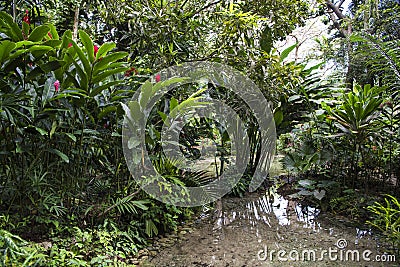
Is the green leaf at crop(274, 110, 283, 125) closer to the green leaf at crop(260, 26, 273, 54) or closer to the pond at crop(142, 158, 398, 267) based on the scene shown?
the green leaf at crop(260, 26, 273, 54)

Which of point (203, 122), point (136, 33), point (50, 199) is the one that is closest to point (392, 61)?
point (203, 122)

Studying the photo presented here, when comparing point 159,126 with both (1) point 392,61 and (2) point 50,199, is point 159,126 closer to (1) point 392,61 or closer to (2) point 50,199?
(2) point 50,199

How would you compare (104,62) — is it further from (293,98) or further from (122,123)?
(293,98)

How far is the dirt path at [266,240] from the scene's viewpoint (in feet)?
5.92

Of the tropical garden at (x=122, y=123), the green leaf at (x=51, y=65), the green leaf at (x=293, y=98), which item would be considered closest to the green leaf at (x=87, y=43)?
the tropical garden at (x=122, y=123)

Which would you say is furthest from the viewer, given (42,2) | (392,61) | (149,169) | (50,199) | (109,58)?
(392,61)

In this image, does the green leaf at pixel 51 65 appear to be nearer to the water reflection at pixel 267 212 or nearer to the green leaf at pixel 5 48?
the green leaf at pixel 5 48

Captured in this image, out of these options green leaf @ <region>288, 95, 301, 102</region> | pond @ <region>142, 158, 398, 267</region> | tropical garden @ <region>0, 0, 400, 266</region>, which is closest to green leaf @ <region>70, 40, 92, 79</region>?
tropical garden @ <region>0, 0, 400, 266</region>

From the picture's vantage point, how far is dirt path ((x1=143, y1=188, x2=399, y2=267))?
5.92ft

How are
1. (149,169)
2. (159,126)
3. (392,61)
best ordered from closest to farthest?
(149,169) → (159,126) → (392,61)

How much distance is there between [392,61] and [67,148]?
2478mm

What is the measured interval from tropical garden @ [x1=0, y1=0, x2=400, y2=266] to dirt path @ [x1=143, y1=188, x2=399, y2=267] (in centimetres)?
19

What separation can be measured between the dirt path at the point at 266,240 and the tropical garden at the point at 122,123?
19 centimetres

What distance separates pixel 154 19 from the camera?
2201 millimetres
